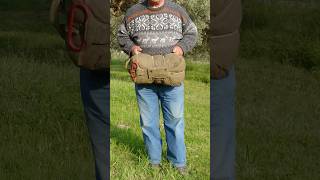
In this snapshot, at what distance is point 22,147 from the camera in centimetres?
536

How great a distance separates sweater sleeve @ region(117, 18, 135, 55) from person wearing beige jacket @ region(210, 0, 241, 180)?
46 cm

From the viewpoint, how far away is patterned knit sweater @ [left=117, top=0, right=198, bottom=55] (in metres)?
3.16

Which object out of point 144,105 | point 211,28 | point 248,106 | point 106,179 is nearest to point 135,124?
point 144,105

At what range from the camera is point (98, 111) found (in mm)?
3404

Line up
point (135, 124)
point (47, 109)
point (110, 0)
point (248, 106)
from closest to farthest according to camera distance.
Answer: point (110, 0), point (135, 124), point (47, 109), point (248, 106)

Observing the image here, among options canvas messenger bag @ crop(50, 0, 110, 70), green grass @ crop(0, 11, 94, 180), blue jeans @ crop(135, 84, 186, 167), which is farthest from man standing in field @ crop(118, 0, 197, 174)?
green grass @ crop(0, 11, 94, 180)

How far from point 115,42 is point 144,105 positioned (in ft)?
1.29

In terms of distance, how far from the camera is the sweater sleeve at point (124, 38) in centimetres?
320

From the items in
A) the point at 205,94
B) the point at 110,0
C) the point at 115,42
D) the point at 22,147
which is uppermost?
the point at 110,0

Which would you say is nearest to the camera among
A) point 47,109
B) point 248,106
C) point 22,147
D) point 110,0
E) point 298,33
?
point 110,0

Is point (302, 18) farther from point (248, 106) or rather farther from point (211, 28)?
point (211, 28)

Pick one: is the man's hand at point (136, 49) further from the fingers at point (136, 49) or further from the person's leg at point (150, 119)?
the person's leg at point (150, 119)

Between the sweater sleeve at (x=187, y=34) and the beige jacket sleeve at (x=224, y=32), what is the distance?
0.36ft

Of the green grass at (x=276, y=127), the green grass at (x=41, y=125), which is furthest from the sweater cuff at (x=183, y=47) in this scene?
the green grass at (x=276, y=127)
